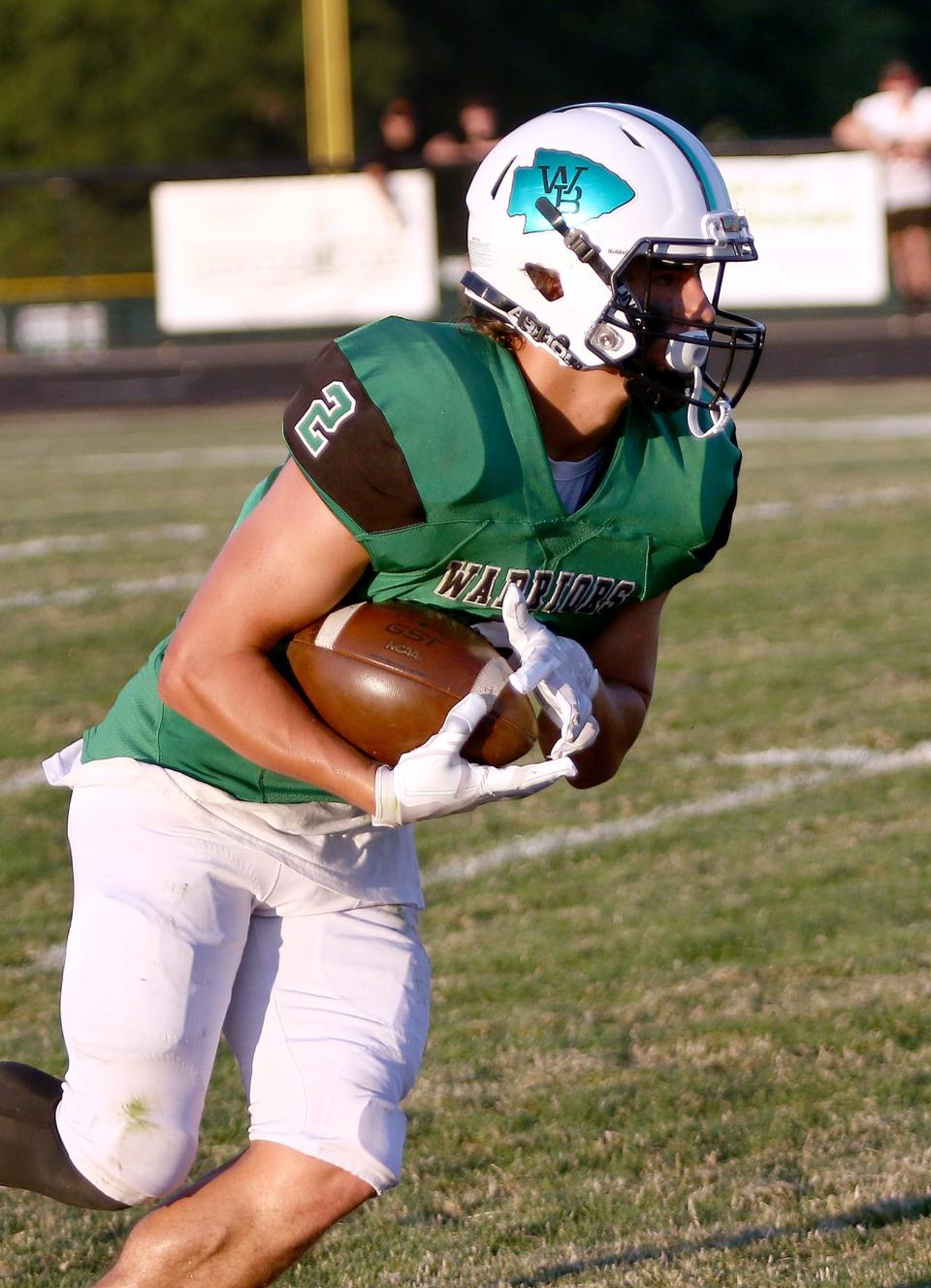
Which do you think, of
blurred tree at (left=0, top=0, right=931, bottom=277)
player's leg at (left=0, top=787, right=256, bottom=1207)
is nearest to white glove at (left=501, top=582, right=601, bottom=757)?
player's leg at (left=0, top=787, right=256, bottom=1207)

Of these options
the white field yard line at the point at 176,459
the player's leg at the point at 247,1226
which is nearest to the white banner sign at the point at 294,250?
the white field yard line at the point at 176,459

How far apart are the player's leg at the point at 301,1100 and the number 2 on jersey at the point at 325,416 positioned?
21.8 inches

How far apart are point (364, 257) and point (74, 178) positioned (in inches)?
127

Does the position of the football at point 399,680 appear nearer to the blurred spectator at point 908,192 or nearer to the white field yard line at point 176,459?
the white field yard line at point 176,459

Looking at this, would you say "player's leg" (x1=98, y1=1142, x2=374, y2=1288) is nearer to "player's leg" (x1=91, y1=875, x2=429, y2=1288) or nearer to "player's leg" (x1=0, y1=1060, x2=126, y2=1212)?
"player's leg" (x1=91, y1=875, x2=429, y2=1288)

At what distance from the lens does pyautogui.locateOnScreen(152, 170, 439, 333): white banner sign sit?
52.3 ft

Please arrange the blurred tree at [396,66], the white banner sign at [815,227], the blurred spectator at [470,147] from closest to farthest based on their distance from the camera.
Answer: the white banner sign at [815,227]
the blurred spectator at [470,147]
the blurred tree at [396,66]

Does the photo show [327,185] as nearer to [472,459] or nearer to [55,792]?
[55,792]

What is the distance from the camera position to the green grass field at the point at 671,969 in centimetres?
288

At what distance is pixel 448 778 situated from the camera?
2322mm

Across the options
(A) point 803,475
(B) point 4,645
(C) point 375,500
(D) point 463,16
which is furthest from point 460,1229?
(D) point 463,16

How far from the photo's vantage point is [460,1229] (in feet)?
9.55

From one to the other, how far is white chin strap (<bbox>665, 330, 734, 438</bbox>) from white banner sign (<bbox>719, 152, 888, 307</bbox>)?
13.1 meters

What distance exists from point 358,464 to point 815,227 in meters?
13.9
